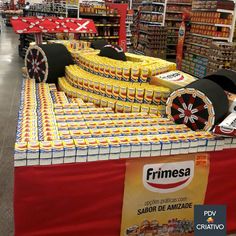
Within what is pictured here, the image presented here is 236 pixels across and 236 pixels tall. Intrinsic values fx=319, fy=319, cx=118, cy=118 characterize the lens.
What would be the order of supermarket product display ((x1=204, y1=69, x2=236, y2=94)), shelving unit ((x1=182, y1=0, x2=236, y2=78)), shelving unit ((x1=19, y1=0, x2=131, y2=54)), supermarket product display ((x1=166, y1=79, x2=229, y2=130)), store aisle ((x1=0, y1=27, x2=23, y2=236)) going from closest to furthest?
supermarket product display ((x1=166, y1=79, x2=229, y2=130))
store aisle ((x1=0, y1=27, x2=23, y2=236))
supermarket product display ((x1=204, y1=69, x2=236, y2=94))
shelving unit ((x1=182, y1=0, x2=236, y2=78))
shelving unit ((x1=19, y1=0, x2=131, y2=54))

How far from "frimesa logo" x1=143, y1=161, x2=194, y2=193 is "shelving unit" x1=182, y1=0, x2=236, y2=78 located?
6.25 m

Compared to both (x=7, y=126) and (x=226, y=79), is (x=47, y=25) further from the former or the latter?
(x=226, y=79)

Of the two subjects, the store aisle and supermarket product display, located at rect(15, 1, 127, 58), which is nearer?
the store aisle

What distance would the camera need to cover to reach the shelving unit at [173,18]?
13.1 metres

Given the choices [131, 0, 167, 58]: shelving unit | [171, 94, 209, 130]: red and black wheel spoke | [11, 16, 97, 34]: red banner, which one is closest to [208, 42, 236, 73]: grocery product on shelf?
[11, 16, 97, 34]: red banner

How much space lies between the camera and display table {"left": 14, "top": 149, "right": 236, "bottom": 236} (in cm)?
232

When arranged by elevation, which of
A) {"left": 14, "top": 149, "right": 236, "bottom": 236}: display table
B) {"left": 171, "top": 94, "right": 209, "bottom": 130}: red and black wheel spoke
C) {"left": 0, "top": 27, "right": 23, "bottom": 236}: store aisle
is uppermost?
{"left": 171, "top": 94, "right": 209, "bottom": 130}: red and black wheel spoke

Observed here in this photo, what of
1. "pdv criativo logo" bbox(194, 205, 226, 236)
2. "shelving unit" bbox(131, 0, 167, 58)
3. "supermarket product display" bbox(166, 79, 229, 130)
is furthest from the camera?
"shelving unit" bbox(131, 0, 167, 58)

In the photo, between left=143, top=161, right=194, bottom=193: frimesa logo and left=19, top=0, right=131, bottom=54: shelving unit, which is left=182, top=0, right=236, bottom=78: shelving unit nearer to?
left=19, top=0, right=131, bottom=54: shelving unit

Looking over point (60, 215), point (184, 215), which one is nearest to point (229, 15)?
point (184, 215)

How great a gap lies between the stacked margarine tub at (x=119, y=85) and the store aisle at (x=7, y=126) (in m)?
1.24

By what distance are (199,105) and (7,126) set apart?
359 centimetres

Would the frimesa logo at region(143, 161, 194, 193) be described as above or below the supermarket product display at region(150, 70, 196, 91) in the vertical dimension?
below

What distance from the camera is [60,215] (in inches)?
97.3
